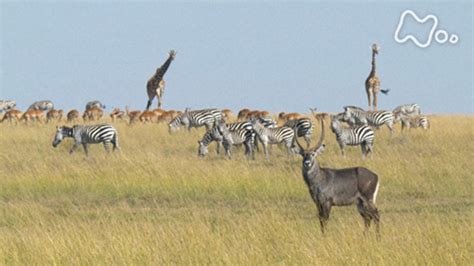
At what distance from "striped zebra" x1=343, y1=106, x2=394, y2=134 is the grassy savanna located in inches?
15.3

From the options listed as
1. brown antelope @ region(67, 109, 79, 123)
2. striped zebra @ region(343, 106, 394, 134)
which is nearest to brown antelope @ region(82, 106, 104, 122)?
brown antelope @ region(67, 109, 79, 123)

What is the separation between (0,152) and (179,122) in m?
7.06

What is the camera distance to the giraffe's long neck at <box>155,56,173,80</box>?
120 feet

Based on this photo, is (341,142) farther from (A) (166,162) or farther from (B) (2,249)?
(B) (2,249)

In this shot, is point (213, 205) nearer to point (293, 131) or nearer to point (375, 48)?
point (293, 131)

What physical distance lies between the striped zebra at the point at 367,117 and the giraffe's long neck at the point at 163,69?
12.8 meters

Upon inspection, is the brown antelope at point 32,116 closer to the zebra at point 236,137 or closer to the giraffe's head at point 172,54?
the giraffe's head at point 172,54

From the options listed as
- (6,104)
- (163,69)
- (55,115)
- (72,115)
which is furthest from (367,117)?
(6,104)

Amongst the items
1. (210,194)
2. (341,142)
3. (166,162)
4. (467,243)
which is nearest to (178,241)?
(467,243)

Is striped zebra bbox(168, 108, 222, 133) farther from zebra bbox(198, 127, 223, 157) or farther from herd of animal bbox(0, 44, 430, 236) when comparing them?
→ zebra bbox(198, 127, 223, 157)

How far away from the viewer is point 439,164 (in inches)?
679

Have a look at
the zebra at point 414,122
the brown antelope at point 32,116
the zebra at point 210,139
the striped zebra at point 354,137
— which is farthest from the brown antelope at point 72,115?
the striped zebra at point 354,137

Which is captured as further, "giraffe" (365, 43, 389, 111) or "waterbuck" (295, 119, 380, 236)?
"giraffe" (365, 43, 389, 111)

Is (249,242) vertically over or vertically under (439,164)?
over
